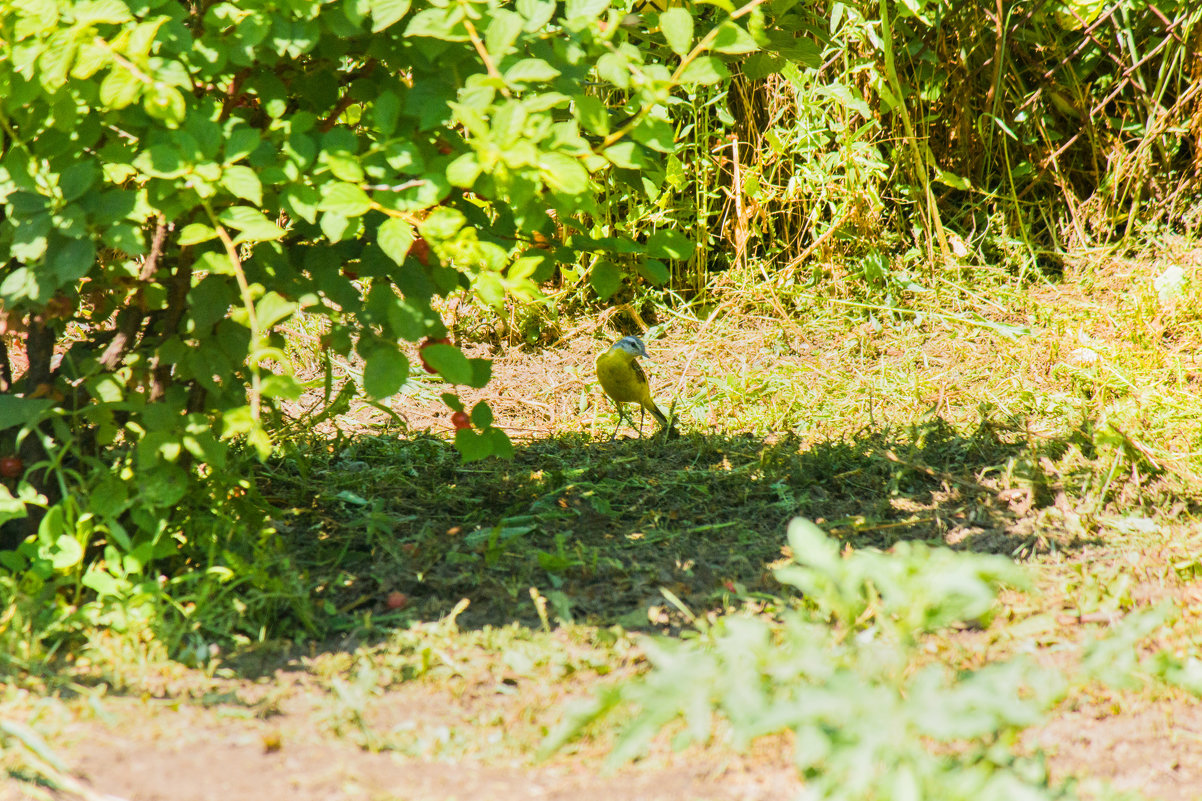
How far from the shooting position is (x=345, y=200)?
1915 millimetres

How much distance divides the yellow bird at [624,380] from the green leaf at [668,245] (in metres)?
1.48

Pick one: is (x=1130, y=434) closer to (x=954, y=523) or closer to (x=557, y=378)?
(x=954, y=523)

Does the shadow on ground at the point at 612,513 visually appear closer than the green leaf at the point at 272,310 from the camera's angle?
No

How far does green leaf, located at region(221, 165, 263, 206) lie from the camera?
1.87 metres

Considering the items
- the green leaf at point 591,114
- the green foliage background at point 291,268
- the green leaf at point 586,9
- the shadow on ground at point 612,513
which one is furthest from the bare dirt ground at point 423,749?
the green leaf at point 586,9

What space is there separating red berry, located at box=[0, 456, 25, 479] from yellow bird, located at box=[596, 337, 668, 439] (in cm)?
208

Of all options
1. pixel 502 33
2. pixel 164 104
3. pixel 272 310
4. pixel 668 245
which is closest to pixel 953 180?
pixel 668 245

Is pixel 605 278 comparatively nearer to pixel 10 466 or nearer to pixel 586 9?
pixel 586 9

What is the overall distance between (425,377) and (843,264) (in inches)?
87.5

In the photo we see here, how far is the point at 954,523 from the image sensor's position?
307 cm

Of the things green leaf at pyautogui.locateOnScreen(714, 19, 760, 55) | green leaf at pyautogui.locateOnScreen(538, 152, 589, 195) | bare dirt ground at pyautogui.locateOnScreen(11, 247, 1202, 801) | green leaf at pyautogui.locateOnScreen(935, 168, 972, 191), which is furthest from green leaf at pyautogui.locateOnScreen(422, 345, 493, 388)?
green leaf at pyautogui.locateOnScreen(935, 168, 972, 191)

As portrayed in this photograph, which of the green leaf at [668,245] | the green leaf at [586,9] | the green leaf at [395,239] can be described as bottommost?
the green leaf at [668,245]

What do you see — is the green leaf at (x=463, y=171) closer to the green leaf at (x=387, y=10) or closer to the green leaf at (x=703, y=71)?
the green leaf at (x=387, y=10)

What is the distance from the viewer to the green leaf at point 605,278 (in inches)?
98.8
